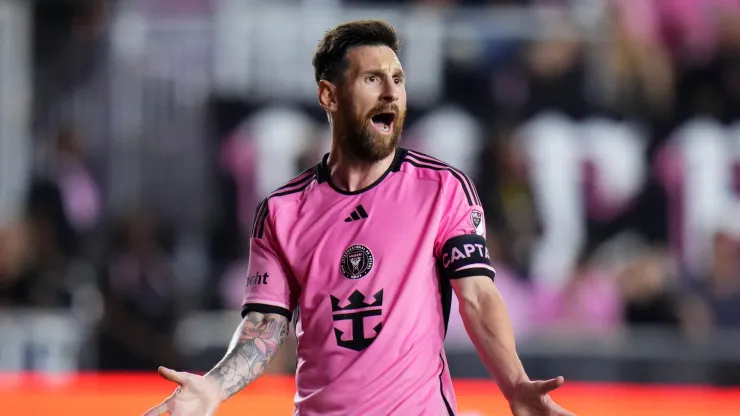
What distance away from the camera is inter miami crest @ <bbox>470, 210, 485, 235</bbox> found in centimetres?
330

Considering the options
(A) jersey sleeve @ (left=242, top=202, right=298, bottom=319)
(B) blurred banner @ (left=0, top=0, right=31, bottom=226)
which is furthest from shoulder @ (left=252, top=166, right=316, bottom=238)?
(B) blurred banner @ (left=0, top=0, right=31, bottom=226)

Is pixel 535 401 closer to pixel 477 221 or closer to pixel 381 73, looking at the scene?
pixel 477 221

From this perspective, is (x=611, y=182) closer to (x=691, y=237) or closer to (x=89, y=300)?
(x=691, y=237)

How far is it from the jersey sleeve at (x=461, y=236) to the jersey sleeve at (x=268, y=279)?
477mm

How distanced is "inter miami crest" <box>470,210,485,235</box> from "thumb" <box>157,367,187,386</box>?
0.93 metres

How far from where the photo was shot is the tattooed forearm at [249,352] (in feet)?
10.8

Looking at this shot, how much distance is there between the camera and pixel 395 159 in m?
3.43

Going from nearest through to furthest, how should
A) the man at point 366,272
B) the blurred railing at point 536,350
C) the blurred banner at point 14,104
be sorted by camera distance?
the man at point 366,272, the blurred railing at point 536,350, the blurred banner at point 14,104

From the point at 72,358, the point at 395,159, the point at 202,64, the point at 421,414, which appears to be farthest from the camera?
the point at 202,64

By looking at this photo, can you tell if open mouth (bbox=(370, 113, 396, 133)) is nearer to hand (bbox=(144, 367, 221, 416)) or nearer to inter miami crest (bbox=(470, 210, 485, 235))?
inter miami crest (bbox=(470, 210, 485, 235))

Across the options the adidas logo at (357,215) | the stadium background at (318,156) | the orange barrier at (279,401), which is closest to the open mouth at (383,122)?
the adidas logo at (357,215)

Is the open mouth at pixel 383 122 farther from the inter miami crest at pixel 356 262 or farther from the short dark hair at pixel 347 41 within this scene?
the inter miami crest at pixel 356 262

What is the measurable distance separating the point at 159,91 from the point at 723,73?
448 centimetres

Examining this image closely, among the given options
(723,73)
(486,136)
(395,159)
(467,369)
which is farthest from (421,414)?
(723,73)
